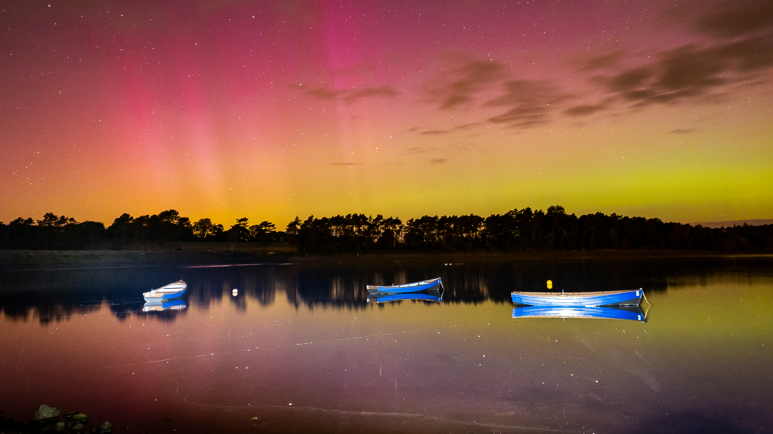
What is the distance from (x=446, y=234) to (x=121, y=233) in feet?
285

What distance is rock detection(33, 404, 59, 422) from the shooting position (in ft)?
34.3

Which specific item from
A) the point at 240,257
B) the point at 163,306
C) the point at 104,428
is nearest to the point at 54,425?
the point at 104,428

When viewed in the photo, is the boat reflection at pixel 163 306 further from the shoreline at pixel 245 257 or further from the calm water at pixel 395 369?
the shoreline at pixel 245 257

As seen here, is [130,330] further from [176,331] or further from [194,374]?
[194,374]

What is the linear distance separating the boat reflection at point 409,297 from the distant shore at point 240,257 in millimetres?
57204

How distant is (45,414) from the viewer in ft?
34.6

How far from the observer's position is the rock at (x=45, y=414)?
34.3 feet

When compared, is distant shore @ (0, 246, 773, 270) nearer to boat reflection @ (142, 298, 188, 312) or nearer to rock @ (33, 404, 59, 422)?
boat reflection @ (142, 298, 188, 312)

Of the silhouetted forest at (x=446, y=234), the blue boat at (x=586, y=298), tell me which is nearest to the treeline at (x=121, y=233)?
the silhouetted forest at (x=446, y=234)

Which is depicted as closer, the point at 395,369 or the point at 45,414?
the point at 45,414

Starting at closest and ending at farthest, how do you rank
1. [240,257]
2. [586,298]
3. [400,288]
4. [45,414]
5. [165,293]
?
[45,414]
[586,298]
[165,293]
[400,288]
[240,257]

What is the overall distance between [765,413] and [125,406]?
16.2 meters

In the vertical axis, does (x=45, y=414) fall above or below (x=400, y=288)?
above

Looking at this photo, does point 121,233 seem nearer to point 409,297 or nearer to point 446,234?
point 446,234
